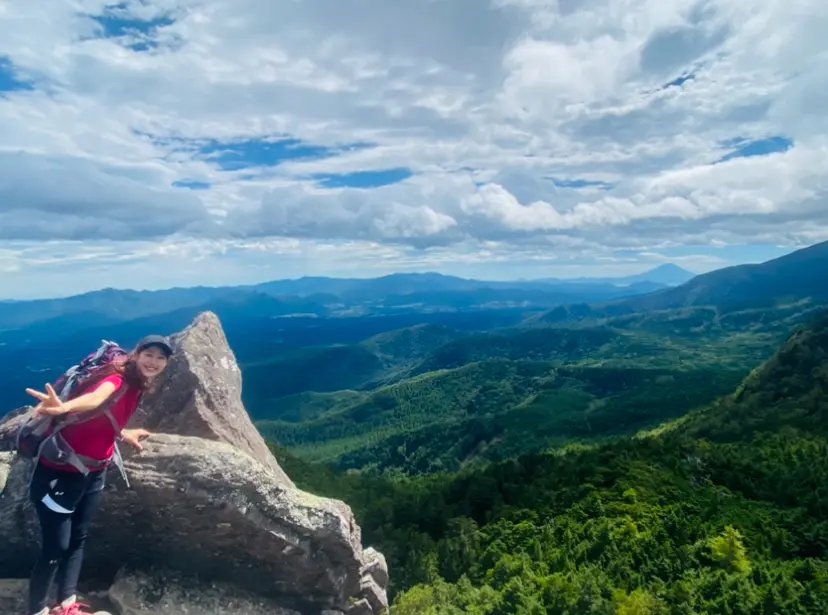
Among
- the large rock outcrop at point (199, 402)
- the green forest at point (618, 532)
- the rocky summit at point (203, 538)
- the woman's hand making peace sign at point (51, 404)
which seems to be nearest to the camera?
the woman's hand making peace sign at point (51, 404)

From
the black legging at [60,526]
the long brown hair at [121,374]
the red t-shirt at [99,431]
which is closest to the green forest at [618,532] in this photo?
the black legging at [60,526]

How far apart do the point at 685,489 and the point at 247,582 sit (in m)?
48.9

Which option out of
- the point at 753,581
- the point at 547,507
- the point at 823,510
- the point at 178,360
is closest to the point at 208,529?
the point at 178,360

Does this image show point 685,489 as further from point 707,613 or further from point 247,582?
point 247,582

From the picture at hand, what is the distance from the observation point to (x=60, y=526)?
48.2 ft

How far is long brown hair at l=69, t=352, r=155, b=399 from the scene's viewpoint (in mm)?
14430

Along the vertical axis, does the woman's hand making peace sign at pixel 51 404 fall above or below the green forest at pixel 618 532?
above

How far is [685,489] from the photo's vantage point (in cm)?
5625

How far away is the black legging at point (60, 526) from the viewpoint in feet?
47.3

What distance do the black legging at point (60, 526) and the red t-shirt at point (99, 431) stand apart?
452 millimetres

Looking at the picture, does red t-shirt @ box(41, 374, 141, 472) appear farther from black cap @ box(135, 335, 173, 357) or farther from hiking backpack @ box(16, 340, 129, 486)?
black cap @ box(135, 335, 173, 357)

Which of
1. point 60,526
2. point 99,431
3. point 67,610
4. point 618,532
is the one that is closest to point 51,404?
point 99,431

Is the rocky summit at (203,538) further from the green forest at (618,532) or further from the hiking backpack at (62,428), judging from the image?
the green forest at (618,532)

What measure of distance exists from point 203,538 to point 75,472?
5.09 m
